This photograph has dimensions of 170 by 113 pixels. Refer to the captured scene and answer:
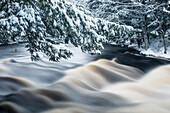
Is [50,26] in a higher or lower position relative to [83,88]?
higher

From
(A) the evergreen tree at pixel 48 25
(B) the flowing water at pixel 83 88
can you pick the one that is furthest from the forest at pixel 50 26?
(B) the flowing water at pixel 83 88

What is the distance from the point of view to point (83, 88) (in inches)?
215

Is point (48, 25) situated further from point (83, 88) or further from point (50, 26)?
point (83, 88)

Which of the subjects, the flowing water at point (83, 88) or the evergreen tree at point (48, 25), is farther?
the flowing water at point (83, 88)

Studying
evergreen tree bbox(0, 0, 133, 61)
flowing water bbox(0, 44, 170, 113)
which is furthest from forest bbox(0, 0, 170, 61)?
flowing water bbox(0, 44, 170, 113)

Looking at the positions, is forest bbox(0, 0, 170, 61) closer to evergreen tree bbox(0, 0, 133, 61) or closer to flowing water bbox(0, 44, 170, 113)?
evergreen tree bbox(0, 0, 133, 61)

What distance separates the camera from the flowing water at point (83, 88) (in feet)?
14.5

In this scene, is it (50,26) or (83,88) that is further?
(83,88)

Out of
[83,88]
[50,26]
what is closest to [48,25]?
[50,26]

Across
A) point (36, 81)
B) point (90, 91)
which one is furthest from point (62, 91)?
point (36, 81)

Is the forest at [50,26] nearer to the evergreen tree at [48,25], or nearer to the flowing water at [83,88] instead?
the evergreen tree at [48,25]

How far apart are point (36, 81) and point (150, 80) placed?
3.67m

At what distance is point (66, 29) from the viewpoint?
4477mm

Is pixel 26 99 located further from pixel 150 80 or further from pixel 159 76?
pixel 159 76
